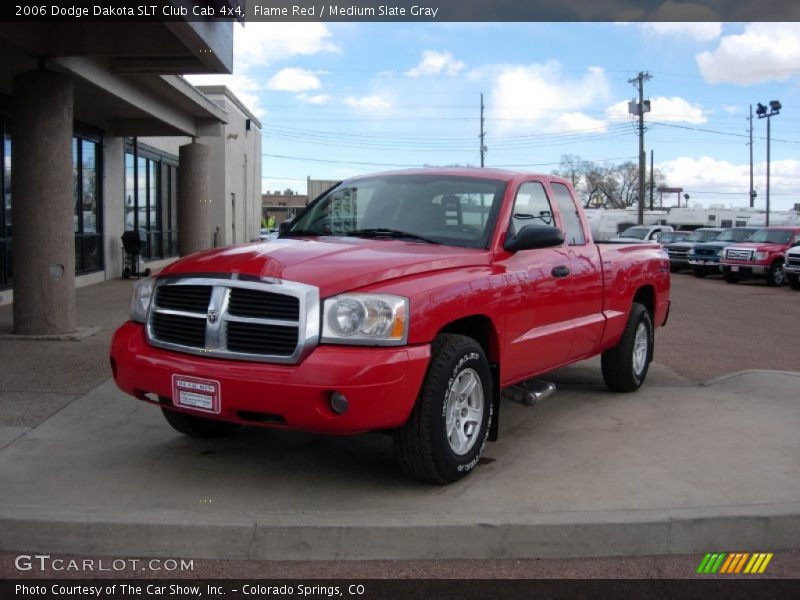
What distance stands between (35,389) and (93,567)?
11.1 feet

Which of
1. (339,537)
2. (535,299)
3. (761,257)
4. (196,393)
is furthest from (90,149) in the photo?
(761,257)

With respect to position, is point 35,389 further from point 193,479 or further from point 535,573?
point 535,573

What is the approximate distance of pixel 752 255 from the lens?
918 inches

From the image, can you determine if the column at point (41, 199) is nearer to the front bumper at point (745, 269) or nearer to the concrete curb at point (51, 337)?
the concrete curb at point (51, 337)

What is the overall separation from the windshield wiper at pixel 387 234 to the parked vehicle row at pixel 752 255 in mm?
19505

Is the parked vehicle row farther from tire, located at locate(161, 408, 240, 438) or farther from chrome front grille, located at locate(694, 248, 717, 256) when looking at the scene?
tire, located at locate(161, 408, 240, 438)

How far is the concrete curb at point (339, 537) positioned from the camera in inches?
148

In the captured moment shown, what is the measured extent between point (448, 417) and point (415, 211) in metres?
1.63

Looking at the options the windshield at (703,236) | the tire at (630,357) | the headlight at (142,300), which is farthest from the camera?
the windshield at (703,236)

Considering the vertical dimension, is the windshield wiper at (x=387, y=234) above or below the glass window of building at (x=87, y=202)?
below

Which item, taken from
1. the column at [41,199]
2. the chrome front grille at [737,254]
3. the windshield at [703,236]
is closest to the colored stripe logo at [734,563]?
the column at [41,199]

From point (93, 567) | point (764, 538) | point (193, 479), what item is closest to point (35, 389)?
point (193, 479)

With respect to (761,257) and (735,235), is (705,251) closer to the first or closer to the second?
(735,235)

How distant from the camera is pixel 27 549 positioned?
12.4ft
